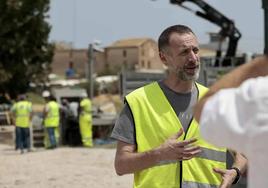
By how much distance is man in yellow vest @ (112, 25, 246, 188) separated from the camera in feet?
11.5

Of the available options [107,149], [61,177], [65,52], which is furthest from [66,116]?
[65,52]

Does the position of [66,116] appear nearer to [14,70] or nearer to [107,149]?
[107,149]

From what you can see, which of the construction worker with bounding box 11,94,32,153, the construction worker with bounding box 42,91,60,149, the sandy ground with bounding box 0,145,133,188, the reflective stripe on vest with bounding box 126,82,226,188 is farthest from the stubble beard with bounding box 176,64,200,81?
the construction worker with bounding box 42,91,60,149

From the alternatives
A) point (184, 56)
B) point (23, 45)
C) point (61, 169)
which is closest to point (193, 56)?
→ point (184, 56)

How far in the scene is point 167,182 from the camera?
3514 mm

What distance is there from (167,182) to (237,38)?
30.2 m

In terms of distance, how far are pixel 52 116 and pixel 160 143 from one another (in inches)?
680

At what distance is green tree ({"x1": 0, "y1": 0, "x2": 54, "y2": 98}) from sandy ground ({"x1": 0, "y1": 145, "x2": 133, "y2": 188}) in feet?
72.0

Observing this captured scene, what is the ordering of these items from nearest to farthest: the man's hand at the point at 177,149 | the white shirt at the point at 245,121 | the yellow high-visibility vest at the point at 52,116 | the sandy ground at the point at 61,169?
the white shirt at the point at 245,121 → the man's hand at the point at 177,149 → the sandy ground at the point at 61,169 → the yellow high-visibility vest at the point at 52,116

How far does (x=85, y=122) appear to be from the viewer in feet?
71.2

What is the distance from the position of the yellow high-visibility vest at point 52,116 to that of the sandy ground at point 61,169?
778 millimetres

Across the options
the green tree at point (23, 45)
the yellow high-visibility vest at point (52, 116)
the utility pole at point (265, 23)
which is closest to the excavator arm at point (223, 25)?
the green tree at point (23, 45)

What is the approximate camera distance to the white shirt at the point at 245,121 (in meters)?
1.95

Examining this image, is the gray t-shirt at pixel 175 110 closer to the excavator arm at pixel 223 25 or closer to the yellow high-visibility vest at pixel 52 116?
the yellow high-visibility vest at pixel 52 116
